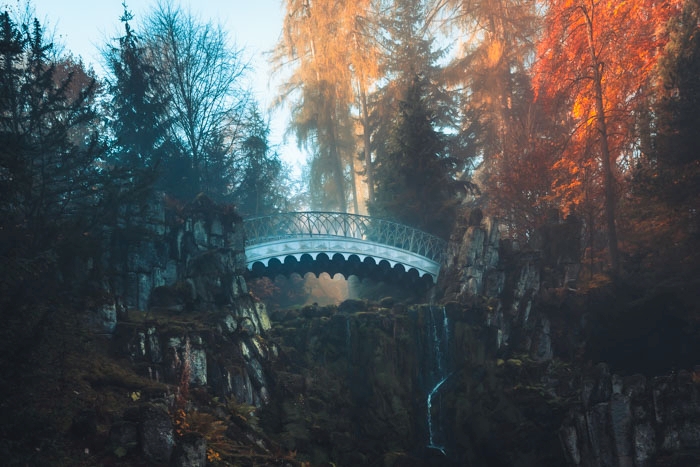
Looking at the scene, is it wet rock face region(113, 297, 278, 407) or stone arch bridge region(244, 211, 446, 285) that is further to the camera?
stone arch bridge region(244, 211, 446, 285)

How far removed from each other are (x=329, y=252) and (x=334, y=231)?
1.77 m

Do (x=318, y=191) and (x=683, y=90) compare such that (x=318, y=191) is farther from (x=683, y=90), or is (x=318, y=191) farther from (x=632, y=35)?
(x=683, y=90)

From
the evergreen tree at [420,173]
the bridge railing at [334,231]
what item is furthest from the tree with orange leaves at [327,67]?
the bridge railing at [334,231]

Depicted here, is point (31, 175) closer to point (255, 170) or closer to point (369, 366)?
point (369, 366)

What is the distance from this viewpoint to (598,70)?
24.3 m

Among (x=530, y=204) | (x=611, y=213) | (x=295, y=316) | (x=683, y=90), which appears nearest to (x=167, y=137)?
(x=295, y=316)

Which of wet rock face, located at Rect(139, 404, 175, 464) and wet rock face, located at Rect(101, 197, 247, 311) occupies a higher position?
wet rock face, located at Rect(101, 197, 247, 311)

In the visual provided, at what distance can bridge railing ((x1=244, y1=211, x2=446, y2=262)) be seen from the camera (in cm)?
2461

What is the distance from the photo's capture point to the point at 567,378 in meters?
20.7

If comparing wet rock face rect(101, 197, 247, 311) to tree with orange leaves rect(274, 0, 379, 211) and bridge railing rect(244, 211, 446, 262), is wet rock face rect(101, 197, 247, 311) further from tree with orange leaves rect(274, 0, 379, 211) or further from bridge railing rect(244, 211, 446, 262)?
tree with orange leaves rect(274, 0, 379, 211)

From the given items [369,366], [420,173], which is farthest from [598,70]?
[369,366]

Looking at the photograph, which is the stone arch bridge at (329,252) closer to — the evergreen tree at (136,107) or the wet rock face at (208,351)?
the wet rock face at (208,351)

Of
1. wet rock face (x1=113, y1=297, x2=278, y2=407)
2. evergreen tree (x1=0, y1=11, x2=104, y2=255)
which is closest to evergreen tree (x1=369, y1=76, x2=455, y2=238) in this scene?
wet rock face (x1=113, y1=297, x2=278, y2=407)

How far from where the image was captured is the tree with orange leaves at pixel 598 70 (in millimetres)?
25188
